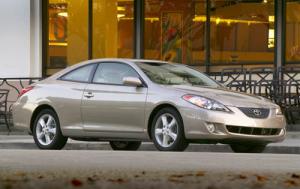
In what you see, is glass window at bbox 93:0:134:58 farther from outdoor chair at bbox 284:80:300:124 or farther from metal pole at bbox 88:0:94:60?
outdoor chair at bbox 284:80:300:124

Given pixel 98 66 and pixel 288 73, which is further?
pixel 288 73

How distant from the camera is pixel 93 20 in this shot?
20859 mm

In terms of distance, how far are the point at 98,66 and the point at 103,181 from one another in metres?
6.39

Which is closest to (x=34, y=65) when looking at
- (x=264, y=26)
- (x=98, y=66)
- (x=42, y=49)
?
(x=42, y=49)

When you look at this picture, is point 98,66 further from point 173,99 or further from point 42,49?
point 42,49

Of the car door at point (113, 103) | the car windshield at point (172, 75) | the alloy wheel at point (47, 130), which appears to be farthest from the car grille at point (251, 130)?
the alloy wheel at point (47, 130)

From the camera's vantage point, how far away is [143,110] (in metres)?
11.3

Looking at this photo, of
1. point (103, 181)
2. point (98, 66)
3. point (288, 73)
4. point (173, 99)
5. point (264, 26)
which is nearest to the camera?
point (103, 181)

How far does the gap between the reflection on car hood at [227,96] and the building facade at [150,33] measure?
7.60 meters

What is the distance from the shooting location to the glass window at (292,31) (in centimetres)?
1873

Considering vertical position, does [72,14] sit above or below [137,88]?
above

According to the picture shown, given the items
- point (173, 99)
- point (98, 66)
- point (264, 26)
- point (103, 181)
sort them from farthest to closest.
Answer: point (264, 26) → point (98, 66) → point (173, 99) → point (103, 181)

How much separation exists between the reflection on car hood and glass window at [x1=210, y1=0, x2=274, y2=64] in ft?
25.4

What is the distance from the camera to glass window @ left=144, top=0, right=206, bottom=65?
784 inches
